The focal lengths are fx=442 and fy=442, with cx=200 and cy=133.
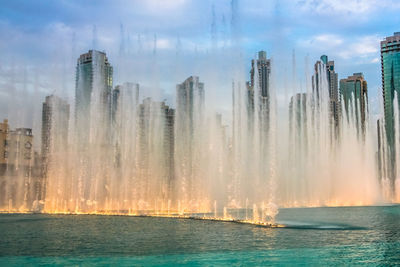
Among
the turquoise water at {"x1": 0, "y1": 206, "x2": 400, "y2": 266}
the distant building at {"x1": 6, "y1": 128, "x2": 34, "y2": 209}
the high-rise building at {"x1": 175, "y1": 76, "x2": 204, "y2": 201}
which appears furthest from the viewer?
the distant building at {"x1": 6, "y1": 128, "x2": 34, "y2": 209}

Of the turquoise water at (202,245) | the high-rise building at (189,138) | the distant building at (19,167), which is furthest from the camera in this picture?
the distant building at (19,167)

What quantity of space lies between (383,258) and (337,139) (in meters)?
44.3

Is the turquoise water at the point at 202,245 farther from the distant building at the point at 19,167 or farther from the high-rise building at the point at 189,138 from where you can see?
the distant building at the point at 19,167

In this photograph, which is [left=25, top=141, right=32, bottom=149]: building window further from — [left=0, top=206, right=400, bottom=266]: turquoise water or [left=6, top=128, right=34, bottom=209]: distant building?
[left=0, top=206, right=400, bottom=266]: turquoise water

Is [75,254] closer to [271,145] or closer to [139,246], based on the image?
[139,246]

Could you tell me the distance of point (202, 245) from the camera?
20.0 metres

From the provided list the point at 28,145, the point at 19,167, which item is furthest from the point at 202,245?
the point at 28,145

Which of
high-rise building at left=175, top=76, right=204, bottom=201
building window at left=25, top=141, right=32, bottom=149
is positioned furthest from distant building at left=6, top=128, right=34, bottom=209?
high-rise building at left=175, top=76, right=204, bottom=201

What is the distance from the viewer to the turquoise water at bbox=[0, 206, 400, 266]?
1638 cm

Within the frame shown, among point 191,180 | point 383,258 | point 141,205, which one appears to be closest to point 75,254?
point 383,258

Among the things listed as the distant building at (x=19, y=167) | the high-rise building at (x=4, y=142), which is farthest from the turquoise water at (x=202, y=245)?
the high-rise building at (x=4, y=142)

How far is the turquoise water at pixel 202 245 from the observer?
1638 centimetres

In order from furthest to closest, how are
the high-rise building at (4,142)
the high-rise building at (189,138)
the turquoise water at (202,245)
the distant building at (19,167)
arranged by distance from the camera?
the high-rise building at (4,142)
the distant building at (19,167)
the high-rise building at (189,138)
the turquoise water at (202,245)

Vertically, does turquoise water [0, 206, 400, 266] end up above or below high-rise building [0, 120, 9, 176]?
below
